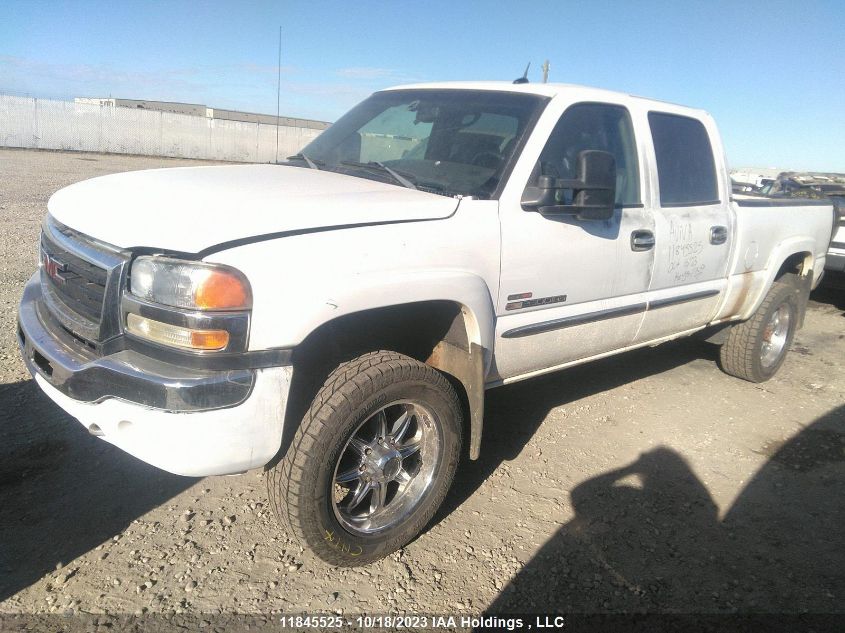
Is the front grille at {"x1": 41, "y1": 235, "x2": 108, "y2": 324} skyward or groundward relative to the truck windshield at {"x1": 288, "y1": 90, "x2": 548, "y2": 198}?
groundward

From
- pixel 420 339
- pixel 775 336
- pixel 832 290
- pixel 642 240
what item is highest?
pixel 642 240

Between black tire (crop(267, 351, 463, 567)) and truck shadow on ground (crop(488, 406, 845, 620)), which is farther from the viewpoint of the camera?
truck shadow on ground (crop(488, 406, 845, 620))

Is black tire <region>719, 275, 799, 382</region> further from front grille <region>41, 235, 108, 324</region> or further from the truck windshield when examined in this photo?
front grille <region>41, 235, 108, 324</region>

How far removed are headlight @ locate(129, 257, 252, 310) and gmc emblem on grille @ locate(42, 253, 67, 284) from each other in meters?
0.69

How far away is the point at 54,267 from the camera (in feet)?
8.98

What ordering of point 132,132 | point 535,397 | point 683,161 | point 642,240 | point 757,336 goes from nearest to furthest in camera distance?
point 642,240 → point 683,161 → point 535,397 → point 757,336 → point 132,132

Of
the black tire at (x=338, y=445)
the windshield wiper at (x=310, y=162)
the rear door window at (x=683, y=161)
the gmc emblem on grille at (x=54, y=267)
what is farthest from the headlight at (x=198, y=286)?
the rear door window at (x=683, y=161)

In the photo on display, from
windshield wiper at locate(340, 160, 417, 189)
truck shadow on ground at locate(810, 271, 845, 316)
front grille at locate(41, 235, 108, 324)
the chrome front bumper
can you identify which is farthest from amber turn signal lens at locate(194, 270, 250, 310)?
truck shadow on ground at locate(810, 271, 845, 316)

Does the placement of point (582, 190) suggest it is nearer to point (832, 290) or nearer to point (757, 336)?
point (757, 336)

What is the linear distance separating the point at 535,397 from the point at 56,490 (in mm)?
3042

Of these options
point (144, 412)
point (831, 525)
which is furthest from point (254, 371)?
point (831, 525)

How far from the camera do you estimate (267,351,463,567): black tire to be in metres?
2.40

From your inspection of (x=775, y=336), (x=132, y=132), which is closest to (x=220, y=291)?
(x=775, y=336)

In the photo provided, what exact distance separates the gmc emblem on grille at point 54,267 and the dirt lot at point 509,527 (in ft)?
3.36
